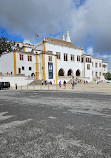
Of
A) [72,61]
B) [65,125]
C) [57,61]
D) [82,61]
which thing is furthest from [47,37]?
[65,125]

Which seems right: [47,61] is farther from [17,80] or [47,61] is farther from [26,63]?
[17,80]

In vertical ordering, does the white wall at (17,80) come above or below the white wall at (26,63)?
below

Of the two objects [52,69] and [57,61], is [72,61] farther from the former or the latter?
[52,69]

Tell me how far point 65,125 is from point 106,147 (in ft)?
5.13

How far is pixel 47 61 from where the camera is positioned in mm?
38438

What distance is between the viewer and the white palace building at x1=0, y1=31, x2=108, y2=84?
1350 inches

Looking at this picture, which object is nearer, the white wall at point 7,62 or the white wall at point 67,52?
the white wall at point 7,62

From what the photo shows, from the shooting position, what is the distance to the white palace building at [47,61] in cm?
3428

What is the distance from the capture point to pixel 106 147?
250cm

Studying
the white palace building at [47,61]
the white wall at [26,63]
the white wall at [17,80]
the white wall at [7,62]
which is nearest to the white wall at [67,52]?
the white palace building at [47,61]

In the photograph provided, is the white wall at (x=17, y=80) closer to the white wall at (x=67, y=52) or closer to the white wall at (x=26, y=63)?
the white wall at (x=26, y=63)

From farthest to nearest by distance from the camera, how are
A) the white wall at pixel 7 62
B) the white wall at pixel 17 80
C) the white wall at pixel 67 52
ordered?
the white wall at pixel 67 52, the white wall at pixel 7 62, the white wall at pixel 17 80

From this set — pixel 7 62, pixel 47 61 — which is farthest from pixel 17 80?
pixel 47 61

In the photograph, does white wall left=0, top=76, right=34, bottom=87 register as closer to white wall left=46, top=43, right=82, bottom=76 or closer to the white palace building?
the white palace building
